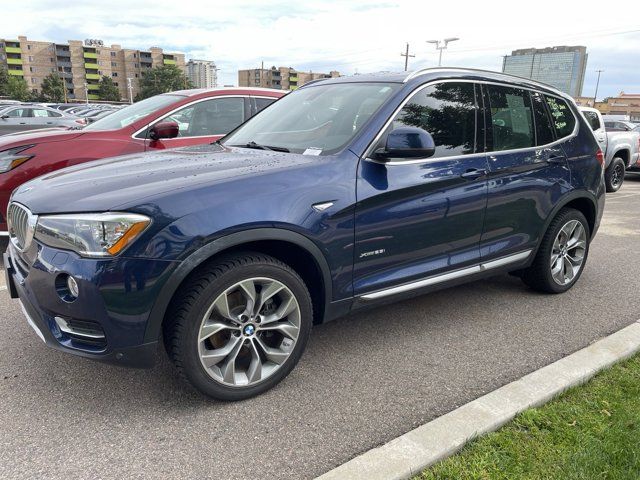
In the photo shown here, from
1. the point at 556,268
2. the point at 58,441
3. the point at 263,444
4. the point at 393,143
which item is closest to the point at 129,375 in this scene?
the point at 58,441

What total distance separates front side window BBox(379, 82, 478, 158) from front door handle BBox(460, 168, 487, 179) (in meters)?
0.14

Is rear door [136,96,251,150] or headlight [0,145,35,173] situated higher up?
rear door [136,96,251,150]

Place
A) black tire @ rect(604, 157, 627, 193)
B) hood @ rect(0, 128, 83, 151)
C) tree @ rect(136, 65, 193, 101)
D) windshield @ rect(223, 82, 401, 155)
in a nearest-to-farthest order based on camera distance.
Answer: windshield @ rect(223, 82, 401, 155) → hood @ rect(0, 128, 83, 151) → black tire @ rect(604, 157, 627, 193) → tree @ rect(136, 65, 193, 101)

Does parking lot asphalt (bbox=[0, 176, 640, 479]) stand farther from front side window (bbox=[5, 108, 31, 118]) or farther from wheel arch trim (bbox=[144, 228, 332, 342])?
front side window (bbox=[5, 108, 31, 118])

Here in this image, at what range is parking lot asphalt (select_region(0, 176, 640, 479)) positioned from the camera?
2.28m

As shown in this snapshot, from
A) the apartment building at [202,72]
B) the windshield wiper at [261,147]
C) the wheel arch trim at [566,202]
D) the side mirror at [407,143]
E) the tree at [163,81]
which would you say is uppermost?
the apartment building at [202,72]

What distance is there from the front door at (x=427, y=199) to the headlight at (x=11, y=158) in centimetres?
358

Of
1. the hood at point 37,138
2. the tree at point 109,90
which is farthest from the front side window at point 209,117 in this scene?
the tree at point 109,90

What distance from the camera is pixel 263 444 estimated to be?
239cm

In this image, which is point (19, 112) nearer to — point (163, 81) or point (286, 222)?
point (286, 222)

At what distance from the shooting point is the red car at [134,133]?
4828 mm

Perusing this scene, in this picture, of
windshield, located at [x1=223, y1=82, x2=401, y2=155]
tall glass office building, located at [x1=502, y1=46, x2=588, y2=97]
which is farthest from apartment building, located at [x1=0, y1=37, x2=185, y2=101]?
windshield, located at [x1=223, y1=82, x2=401, y2=155]

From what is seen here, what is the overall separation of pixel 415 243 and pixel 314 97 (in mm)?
1399

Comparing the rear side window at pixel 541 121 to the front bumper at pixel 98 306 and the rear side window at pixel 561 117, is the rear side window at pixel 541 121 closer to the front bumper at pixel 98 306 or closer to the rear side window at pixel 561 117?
the rear side window at pixel 561 117
